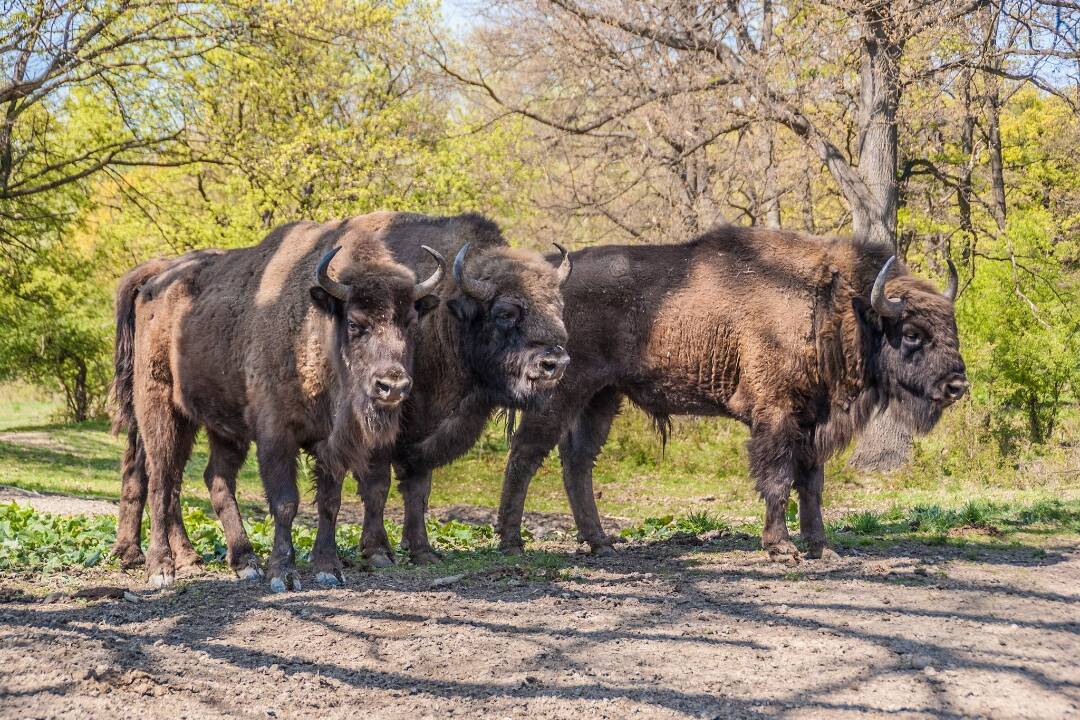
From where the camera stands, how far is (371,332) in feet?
26.0

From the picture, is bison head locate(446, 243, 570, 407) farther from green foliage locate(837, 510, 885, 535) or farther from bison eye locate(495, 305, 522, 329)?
green foliage locate(837, 510, 885, 535)

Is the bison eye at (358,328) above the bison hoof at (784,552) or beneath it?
above

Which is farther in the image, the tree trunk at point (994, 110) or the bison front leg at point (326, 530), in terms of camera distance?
the tree trunk at point (994, 110)

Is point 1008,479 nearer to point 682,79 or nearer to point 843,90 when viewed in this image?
point 843,90

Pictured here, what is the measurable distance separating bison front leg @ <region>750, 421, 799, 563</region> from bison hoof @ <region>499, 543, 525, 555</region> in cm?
214

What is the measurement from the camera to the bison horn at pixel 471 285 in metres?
8.88

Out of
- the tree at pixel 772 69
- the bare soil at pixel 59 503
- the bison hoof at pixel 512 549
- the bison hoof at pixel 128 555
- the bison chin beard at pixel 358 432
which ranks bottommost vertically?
the bare soil at pixel 59 503

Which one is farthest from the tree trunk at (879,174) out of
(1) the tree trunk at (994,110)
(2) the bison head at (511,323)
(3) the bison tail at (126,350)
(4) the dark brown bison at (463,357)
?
(3) the bison tail at (126,350)

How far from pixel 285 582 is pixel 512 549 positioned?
248 centimetres

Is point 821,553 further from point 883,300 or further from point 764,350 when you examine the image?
point 883,300

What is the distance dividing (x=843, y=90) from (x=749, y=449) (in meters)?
10.1

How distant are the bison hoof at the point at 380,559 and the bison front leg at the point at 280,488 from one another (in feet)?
2.79

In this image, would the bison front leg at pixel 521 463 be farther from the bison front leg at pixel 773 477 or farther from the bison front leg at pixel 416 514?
the bison front leg at pixel 773 477

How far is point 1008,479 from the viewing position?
1594 centimetres
